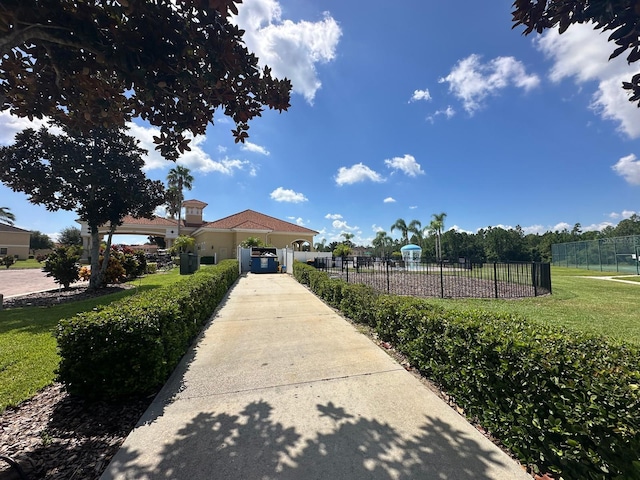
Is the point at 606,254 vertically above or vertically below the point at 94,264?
above

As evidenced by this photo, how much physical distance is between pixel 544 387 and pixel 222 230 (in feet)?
95.9

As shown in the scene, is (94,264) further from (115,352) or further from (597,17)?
(597,17)

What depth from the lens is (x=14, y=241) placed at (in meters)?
42.7

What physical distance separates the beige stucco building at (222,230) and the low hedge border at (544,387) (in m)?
26.8

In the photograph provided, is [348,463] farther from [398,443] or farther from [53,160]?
[53,160]

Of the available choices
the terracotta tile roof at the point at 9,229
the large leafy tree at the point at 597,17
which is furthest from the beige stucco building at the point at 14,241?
the large leafy tree at the point at 597,17

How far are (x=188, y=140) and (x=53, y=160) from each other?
34.0 feet

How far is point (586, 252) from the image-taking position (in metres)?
27.0

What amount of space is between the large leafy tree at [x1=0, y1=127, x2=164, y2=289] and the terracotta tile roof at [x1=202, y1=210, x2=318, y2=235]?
1651 centimetres

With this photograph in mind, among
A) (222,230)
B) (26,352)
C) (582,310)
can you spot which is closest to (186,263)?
(222,230)

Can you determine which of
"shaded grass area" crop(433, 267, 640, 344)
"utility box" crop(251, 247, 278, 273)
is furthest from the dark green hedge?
"utility box" crop(251, 247, 278, 273)

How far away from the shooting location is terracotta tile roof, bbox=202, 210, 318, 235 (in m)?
28.9

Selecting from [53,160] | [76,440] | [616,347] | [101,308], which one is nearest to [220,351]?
[101,308]

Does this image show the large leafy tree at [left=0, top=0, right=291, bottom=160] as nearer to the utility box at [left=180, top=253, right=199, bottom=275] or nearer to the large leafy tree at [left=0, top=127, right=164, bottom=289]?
the large leafy tree at [left=0, top=127, right=164, bottom=289]
